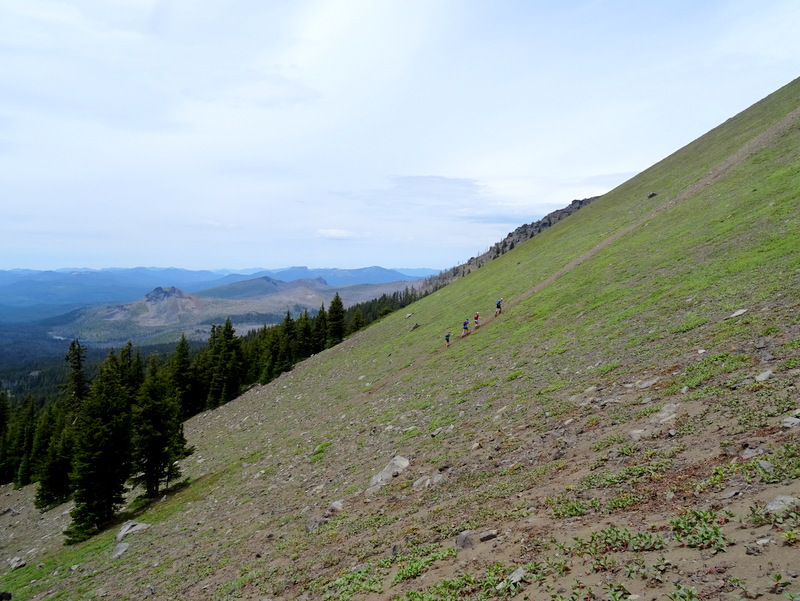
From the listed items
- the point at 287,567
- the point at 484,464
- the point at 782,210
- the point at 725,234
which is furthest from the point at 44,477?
the point at 782,210

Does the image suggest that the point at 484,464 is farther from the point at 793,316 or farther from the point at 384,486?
the point at 793,316

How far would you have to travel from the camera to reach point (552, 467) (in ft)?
36.0

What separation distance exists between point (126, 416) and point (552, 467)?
3562 centimetres

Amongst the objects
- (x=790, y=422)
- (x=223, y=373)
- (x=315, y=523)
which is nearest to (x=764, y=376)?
(x=790, y=422)

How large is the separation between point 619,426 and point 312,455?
16605 mm

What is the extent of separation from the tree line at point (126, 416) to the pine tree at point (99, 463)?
69mm

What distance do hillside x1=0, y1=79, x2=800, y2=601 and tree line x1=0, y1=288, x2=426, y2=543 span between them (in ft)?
10.2

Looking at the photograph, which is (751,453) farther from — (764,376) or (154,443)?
(154,443)

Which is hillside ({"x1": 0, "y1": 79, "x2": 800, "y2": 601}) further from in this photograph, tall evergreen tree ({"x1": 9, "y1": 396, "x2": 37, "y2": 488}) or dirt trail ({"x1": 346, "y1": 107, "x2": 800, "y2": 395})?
tall evergreen tree ({"x1": 9, "y1": 396, "x2": 37, "y2": 488})

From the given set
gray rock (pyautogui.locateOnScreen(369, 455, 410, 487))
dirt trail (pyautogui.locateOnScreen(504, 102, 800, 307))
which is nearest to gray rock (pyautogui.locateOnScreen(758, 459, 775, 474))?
gray rock (pyautogui.locateOnScreen(369, 455, 410, 487))

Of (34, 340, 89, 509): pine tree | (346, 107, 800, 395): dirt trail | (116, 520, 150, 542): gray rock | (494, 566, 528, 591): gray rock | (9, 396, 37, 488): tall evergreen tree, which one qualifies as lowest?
(9, 396, 37, 488): tall evergreen tree

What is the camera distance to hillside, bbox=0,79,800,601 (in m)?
6.87

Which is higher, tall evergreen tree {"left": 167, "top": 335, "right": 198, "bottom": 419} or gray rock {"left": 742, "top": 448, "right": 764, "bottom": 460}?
gray rock {"left": 742, "top": 448, "right": 764, "bottom": 460}

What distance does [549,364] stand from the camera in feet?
66.6
